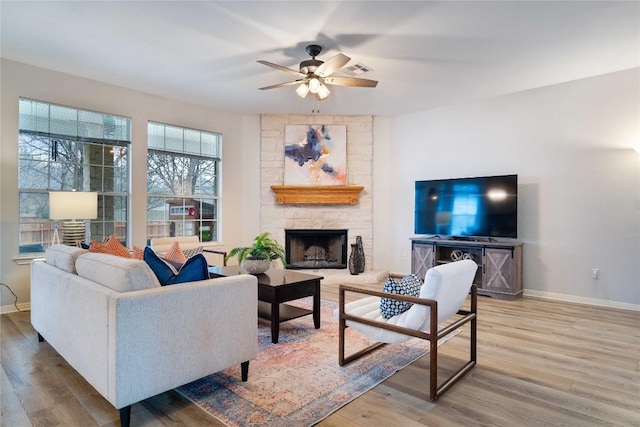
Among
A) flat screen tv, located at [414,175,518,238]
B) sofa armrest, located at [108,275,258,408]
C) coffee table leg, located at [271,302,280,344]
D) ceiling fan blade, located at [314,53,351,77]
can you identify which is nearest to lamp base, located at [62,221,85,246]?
coffee table leg, located at [271,302,280,344]

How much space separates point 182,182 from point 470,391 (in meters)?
5.03

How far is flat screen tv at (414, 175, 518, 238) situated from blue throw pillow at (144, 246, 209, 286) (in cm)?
419

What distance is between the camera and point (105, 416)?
1977 millimetres

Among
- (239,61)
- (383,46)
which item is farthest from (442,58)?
(239,61)

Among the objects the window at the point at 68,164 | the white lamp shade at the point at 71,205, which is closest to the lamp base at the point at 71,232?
the white lamp shade at the point at 71,205

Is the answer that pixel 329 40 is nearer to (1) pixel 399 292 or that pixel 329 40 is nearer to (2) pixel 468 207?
(1) pixel 399 292

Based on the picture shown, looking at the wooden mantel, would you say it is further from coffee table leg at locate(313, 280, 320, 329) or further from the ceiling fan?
coffee table leg at locate(313, 280, 320, 329)

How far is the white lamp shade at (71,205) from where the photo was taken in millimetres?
3668

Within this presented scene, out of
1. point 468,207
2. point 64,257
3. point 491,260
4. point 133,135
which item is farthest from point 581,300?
point 133,135

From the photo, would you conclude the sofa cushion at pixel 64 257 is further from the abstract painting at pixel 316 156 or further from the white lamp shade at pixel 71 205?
the abstract painting at pixel 316 156

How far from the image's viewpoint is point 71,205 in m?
3.73

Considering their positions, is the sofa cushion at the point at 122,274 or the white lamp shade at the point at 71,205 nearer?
the sofa cushion at the point at 122,274

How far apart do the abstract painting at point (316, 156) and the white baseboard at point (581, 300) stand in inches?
131

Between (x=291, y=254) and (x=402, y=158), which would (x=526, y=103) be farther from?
(x=291, y=254)
